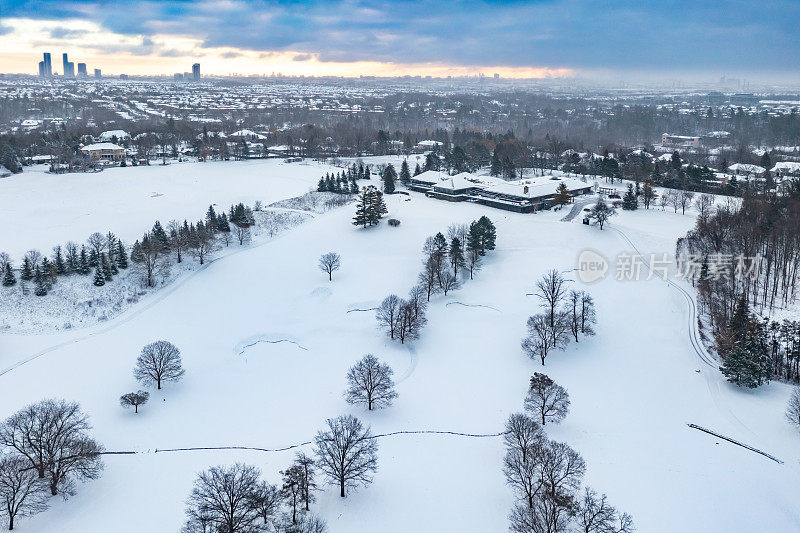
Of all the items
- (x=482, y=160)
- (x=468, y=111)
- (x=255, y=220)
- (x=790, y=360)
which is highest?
(x=468, y=111)

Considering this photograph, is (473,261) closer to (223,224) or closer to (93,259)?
(223,224)

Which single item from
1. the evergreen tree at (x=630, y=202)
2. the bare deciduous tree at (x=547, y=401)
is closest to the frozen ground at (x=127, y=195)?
the evergreen tree at (x=630, y=202)

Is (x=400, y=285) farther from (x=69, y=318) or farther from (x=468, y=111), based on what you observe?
(x=468, y=111)

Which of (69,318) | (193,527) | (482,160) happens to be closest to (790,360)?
(193,527)

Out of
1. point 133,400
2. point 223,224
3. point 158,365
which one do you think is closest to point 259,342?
point 158,365

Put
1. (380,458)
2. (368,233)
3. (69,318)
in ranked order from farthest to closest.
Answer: (368,233) < (69,318) < (380,458)

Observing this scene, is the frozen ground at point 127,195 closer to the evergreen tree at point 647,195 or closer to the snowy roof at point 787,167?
the evergreen tree at point 647,195
